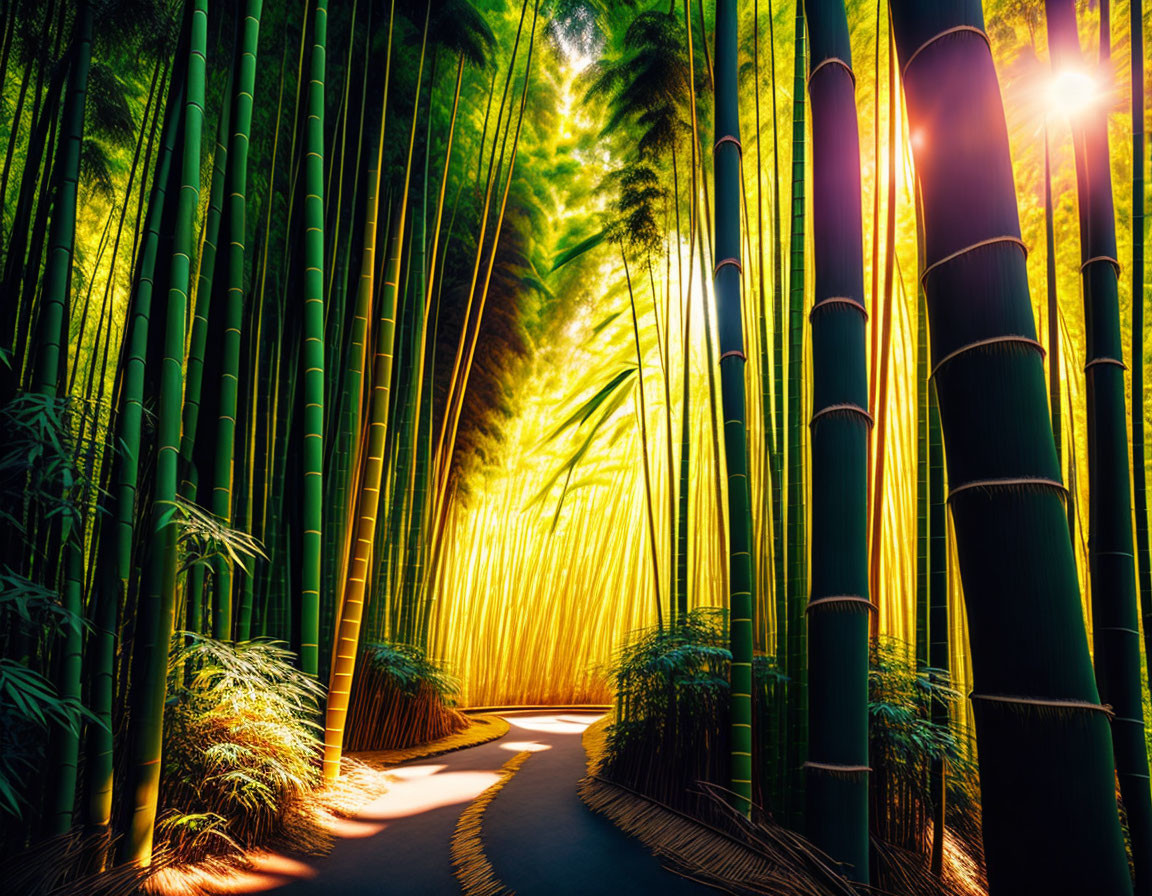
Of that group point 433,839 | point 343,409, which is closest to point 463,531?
point 343,409

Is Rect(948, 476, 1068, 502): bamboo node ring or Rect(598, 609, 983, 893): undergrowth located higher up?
Rect(948, 476, 1068, 502): bamboo node ring

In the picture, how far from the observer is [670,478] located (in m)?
3.05

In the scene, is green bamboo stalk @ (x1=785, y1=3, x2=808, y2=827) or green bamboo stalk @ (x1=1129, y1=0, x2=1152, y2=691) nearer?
green bamboo stalk @ (x1=785, y1=3, x2=808, y2=827)

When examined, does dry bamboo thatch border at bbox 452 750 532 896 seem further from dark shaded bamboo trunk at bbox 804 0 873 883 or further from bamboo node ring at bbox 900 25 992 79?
bamboo node ring at bbox 900 25 992 79

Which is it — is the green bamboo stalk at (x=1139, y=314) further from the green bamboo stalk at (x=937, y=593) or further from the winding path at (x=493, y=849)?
the winding path at (x=493, y=849)

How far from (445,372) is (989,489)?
4.54 meters

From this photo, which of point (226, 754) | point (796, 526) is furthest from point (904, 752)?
point (226, 754)

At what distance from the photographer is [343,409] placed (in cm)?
282

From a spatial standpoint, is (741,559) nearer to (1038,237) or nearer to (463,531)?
(1038,237)

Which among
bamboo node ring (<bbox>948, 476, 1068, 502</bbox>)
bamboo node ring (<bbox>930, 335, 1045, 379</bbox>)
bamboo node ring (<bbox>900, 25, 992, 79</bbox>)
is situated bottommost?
bamboo node ring (<bbox>948, 476, 1068, 502</bbox>)

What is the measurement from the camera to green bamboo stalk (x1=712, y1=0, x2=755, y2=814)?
1.46m

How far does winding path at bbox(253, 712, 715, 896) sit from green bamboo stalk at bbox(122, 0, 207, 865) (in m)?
0.32

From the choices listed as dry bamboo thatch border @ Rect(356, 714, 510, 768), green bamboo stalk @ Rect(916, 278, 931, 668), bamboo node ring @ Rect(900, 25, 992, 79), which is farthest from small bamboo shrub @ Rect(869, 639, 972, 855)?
dry bamboo thatch border @ Rect(356, 714, 510, 768)

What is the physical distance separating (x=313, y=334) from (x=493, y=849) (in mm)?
1526
